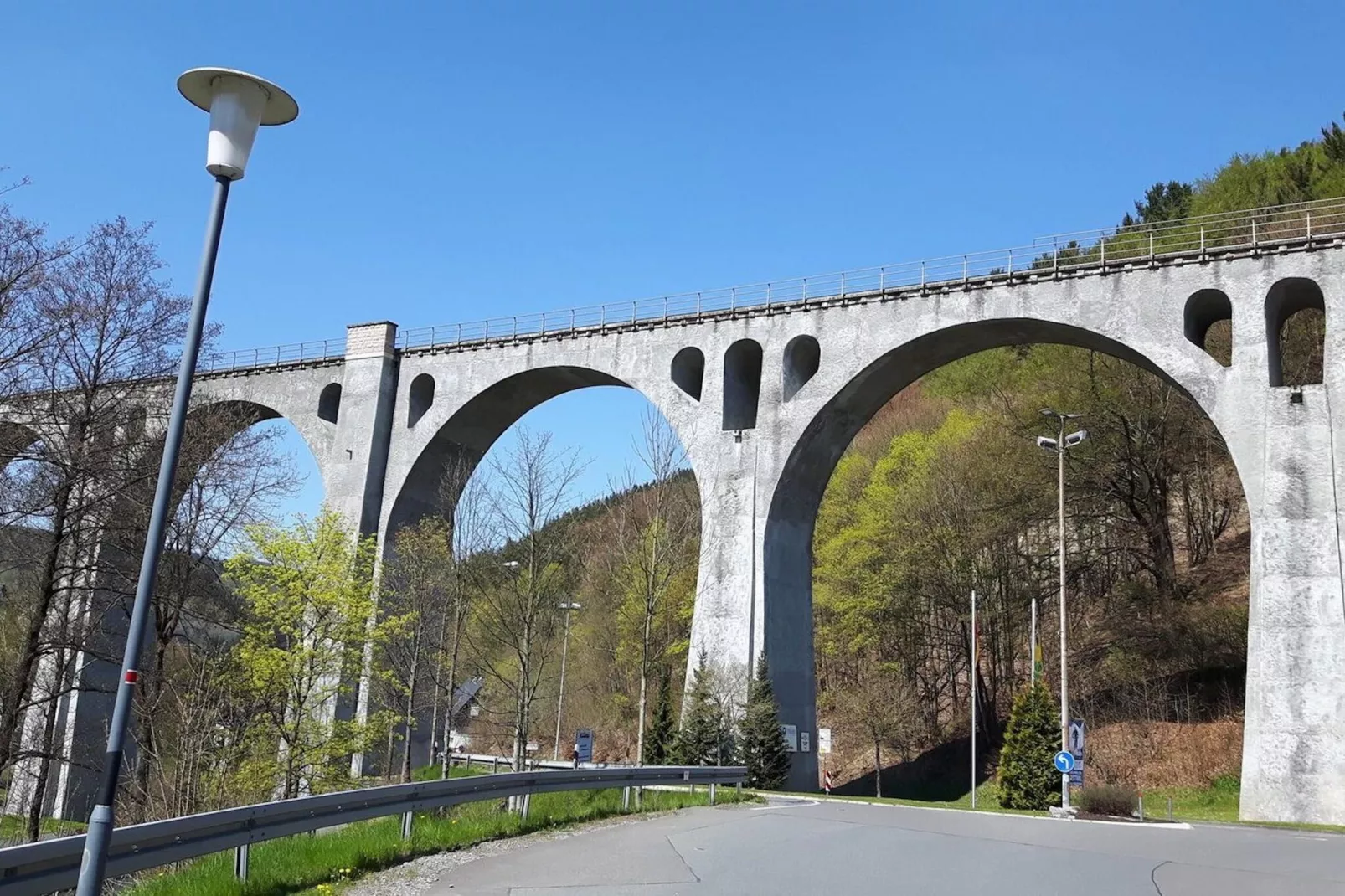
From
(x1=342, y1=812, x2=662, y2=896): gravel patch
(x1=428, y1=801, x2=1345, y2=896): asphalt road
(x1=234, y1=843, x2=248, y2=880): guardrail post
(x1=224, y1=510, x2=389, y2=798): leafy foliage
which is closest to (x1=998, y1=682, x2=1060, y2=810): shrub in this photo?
(x1=428, y1=801, x2=1345, y2=896): asphalt road

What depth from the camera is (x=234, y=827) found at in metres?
8.04

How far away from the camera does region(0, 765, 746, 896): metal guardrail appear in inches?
254

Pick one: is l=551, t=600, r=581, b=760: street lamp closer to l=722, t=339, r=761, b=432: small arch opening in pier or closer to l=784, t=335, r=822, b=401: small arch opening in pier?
l=722, t=339, r=761, b=432: small arch opening in pier

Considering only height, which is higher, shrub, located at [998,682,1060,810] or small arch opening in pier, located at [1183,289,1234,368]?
small arch opening in pier, located at [1183,289,1234,368]

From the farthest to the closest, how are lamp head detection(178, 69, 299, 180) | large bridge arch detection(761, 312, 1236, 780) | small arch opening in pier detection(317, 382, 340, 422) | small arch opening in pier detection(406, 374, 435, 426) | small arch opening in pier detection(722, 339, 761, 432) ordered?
1. small arch opening in pier detection(317, 382, 340, 422)
2. small arch opening in pier detection(406, 374, 435, 426)
3. small arch opening in pier detection(722, 339, 761, 432)
4. large bridge arch detection(761, 312, 1236, 780)
5. lamp head detection(178, 69, 299, 180)

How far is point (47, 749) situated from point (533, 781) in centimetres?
1147

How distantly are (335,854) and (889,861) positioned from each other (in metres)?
5.01

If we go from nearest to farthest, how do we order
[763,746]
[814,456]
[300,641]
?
[300,641] < [763,746] < [814,456]

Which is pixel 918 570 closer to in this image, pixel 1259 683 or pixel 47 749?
pixel 1259 683

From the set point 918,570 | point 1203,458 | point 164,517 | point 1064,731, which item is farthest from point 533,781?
point 1203,458

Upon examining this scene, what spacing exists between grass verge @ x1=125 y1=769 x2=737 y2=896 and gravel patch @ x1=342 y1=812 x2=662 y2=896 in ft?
0.35

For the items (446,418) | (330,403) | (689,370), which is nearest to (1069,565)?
(689,370)

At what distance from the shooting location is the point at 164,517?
6.67 meters

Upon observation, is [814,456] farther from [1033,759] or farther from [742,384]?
[1033,759]
